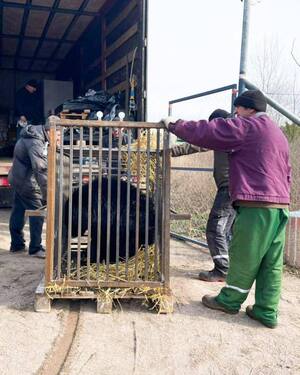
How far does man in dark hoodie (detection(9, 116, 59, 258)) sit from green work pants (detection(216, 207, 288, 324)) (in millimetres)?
2643

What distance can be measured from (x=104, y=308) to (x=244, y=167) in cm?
162

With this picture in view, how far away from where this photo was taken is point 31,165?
5633 millimetres

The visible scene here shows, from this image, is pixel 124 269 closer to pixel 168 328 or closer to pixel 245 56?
pixel 168 328

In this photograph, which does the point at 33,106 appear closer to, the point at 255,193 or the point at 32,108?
the point at 32,108

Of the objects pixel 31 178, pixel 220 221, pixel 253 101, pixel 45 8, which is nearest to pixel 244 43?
pixel 253 101

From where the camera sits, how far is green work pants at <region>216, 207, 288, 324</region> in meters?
3.67

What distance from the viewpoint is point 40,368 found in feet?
9.66

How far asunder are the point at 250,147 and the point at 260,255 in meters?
0.85

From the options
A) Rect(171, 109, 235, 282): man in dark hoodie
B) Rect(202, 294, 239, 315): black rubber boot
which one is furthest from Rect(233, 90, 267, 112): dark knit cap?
Rect(202, 294, 239, 315): black rubber boot

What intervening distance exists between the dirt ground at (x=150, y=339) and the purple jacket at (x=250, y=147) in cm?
104

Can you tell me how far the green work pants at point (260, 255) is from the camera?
3.67 metres

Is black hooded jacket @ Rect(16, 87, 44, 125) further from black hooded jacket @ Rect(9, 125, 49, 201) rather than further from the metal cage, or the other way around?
the metal cage

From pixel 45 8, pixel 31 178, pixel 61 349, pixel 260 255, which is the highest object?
pixel 45 8

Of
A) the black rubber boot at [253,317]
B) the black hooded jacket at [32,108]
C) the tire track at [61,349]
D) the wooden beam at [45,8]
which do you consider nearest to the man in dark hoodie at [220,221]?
the black rubber boot at [253,317]
